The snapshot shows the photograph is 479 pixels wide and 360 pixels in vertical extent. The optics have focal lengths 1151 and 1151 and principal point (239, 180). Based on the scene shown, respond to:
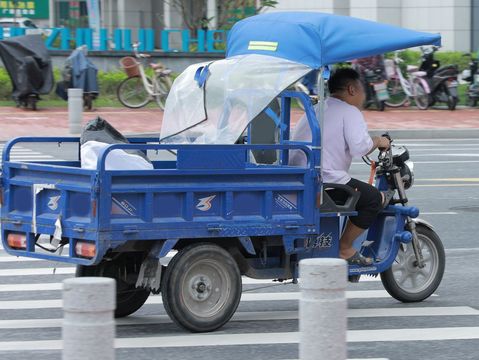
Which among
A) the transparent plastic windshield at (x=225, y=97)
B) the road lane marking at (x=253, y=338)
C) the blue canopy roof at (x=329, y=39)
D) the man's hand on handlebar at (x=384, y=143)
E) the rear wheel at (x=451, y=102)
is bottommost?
the road lane marking at (x=253, y=338)

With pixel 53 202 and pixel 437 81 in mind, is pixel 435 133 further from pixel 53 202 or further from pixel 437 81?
pixel 53 202

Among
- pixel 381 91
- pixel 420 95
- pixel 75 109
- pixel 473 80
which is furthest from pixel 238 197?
pixel 473 80

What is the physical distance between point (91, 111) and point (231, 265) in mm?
20075

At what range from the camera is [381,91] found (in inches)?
1125

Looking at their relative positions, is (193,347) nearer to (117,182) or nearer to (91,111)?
(117,182)

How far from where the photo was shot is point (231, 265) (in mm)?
7660

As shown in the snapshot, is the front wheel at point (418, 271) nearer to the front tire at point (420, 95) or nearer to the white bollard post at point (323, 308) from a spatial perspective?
the white bollard post at point (323, 308)

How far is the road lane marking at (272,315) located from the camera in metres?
8.01

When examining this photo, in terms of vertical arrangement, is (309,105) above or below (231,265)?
above

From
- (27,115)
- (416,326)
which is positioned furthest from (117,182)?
(27,115)

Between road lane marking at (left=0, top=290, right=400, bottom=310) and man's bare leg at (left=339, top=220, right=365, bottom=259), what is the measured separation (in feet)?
2.52

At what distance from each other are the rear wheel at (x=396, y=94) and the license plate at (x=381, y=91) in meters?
0.77

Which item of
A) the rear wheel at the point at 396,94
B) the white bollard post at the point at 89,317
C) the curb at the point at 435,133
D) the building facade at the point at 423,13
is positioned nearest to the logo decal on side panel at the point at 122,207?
the white bollard post at the point at 89,317

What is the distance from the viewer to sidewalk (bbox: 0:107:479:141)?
950 inches
